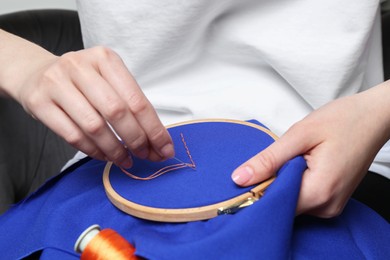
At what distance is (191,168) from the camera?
0.55 m

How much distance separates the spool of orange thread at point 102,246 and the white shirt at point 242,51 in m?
0.30

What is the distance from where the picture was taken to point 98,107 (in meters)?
0.47

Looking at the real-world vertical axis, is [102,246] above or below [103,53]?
below

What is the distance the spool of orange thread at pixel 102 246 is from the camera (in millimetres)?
413

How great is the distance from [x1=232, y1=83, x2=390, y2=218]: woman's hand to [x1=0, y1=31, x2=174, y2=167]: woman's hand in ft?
0.32

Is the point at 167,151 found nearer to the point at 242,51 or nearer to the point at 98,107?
the point at 98,107

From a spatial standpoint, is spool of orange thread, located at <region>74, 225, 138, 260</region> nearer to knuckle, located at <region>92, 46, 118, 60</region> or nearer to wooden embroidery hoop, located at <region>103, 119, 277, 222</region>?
wooden embroidery hoop, located at <region>103, 119, 277, 222</region>

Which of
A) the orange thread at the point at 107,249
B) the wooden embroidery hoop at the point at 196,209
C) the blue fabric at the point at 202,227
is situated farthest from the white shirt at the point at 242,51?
the orange thread at the point at 107,249

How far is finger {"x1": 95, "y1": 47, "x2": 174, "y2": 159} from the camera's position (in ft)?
1.56

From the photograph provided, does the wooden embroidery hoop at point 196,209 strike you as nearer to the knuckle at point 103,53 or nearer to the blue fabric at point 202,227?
the blue fabric at point 202,227

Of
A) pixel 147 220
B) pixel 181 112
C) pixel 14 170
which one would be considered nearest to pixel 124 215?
pixel 147 220

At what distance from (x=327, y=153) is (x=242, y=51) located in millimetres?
237

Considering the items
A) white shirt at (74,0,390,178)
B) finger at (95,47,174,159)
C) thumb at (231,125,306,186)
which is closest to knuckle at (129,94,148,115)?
finger at (95,47,174,159)

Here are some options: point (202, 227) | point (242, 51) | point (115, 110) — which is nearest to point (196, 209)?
point (202, 227)
